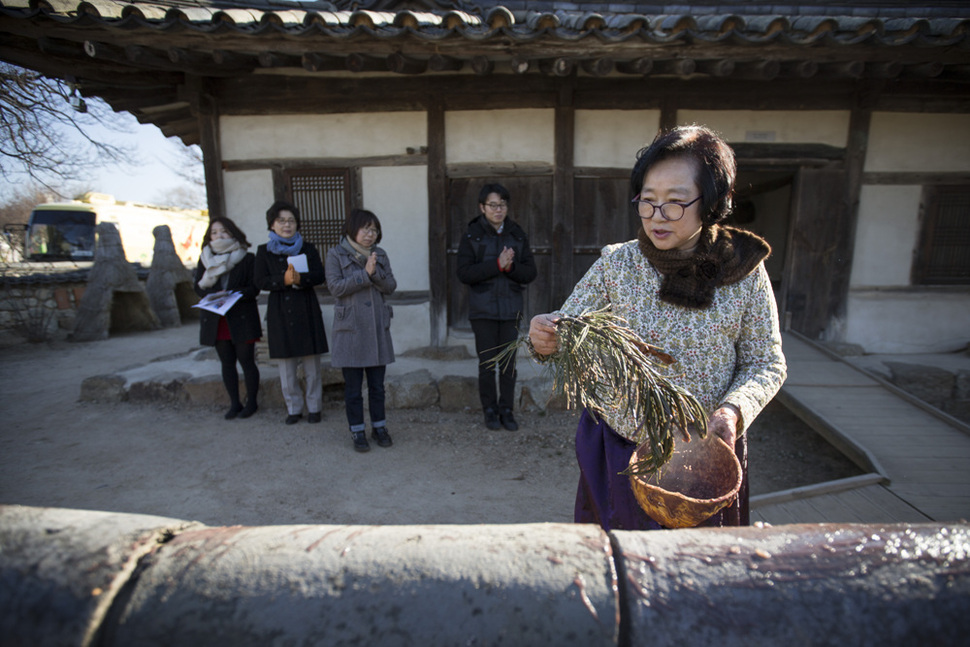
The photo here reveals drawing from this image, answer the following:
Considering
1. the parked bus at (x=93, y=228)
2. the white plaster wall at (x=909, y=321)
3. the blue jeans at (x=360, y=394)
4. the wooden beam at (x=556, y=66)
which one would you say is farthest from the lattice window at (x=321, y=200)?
the parked bus at (x=93, y=228)

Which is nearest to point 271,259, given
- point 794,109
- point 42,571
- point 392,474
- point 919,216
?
point 392,474

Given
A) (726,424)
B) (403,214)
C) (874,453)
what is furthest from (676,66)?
(726,424)

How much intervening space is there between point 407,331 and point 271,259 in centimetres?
164

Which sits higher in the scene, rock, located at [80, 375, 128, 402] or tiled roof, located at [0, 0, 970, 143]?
tiled roof, located at [0, 0, 970, 143]

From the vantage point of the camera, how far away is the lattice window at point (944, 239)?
5.02 metres

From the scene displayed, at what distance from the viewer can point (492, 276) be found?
13.1 ft

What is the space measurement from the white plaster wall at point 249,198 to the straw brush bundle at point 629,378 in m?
4.66

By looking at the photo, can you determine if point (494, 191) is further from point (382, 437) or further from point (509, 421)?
point (382, 437)

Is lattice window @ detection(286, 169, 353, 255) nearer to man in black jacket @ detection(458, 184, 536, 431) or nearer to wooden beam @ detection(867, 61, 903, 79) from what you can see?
man in black jacket @ detection(458, 184, 536, 431)

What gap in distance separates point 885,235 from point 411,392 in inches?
200

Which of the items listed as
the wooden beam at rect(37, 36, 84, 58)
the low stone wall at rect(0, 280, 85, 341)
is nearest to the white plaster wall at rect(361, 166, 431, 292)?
the wooden beam at rect(37, 36, 84, 58)

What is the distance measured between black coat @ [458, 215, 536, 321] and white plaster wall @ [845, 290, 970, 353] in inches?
146

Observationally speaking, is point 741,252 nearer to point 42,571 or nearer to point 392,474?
point 42,571

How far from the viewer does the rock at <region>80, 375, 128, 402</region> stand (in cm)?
509
